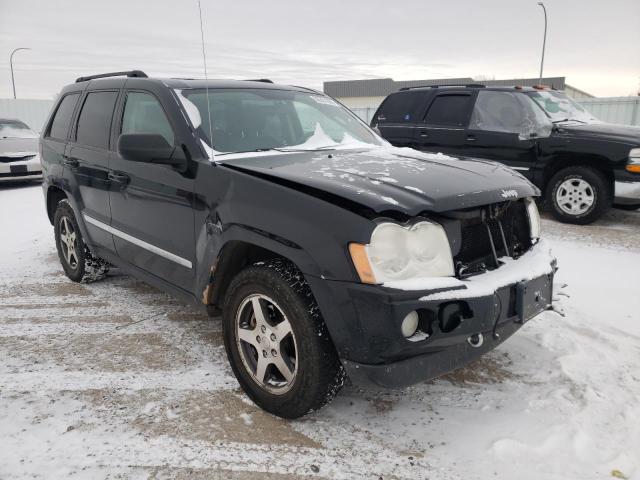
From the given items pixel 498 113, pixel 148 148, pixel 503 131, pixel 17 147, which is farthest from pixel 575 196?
pixel 17 147

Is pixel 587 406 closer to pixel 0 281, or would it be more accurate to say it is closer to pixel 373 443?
pixel 373 443

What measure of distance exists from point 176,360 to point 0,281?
2796mm

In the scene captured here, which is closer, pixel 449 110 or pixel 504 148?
pixel 504 148

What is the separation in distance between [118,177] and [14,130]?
1043 centimetres

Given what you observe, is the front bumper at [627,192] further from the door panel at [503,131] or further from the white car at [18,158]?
the white car at [18,158]

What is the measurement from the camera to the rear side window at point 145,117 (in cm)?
340

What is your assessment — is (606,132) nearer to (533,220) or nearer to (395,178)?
(533,220)

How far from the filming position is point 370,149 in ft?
12.0

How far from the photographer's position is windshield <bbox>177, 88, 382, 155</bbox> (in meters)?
3.28

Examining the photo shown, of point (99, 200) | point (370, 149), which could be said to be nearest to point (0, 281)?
point (99, 200)

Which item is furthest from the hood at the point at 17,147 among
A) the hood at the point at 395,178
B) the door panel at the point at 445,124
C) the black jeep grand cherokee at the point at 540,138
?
the hood at the point at 395,178

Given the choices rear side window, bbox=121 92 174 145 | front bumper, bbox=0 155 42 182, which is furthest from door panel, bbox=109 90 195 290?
front bumper, bbox=0 155 42 182

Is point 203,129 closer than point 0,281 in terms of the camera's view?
Yes

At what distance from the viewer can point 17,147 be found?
1143 cm
